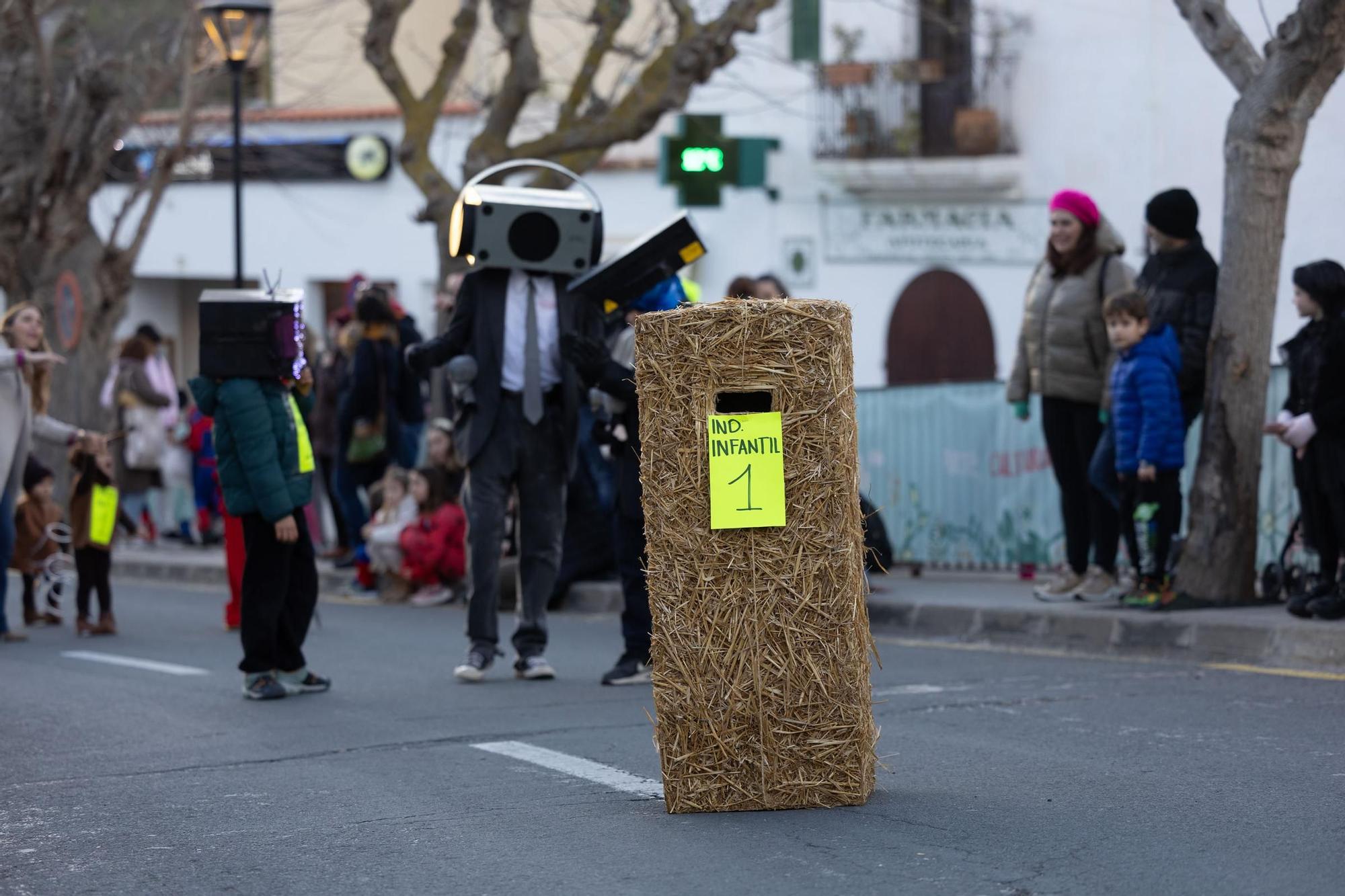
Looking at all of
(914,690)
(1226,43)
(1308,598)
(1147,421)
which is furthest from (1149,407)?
(914,690)

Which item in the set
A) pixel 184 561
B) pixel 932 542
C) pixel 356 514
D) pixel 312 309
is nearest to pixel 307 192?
pixel 312 309

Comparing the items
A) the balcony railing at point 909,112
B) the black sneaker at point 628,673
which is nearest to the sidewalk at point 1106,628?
the black sneaker at point 628,673

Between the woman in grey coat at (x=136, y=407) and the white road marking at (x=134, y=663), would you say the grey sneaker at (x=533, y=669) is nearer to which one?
the white road marking at (x=134, y=663)

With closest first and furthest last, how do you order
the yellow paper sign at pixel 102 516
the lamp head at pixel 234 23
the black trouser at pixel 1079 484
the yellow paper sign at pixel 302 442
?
the yellow paper sign at pixel 302 442, the black trouser at pixel 1079 484, the yellow paper sign at pixel 102 516, the lamp head at pixel 234 23

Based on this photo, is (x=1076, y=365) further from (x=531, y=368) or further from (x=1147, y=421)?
(x=531, y=368)

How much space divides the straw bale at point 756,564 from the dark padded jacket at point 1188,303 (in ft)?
18.0

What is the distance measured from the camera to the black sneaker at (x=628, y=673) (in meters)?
9.54

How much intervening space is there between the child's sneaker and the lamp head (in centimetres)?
897

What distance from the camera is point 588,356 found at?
9.30 meters

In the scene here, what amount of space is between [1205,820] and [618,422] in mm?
4012

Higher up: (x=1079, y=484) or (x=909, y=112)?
(x=909, y=112)

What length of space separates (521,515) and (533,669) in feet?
2.37

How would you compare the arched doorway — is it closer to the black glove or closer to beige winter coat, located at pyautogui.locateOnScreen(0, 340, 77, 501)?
beige winter coat, located at pyautogui.locateOnScreen(0, 340, 77, 501)

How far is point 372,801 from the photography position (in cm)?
676
